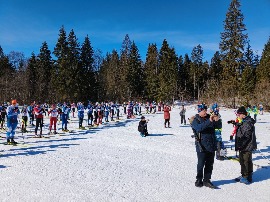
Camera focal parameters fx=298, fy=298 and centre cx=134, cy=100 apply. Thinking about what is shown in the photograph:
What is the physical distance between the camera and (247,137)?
707 cm

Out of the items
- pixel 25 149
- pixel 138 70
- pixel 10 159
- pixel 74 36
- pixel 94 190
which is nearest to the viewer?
pixel 94 190

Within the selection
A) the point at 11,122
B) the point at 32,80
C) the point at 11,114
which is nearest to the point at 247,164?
the point at 11,122

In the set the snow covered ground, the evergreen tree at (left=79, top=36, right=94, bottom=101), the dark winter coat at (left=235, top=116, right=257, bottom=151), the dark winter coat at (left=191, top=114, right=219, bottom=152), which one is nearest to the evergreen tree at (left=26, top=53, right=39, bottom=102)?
the evergreen tree at (left=79, top=36, right=94, bottom=101)

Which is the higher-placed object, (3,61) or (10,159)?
(3,61)

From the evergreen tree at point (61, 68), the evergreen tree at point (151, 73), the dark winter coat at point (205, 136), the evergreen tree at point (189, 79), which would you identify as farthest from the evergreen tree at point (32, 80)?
the dark winter coat at point (205, 136)

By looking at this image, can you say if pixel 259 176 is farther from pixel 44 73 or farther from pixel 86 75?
pixel 44 73

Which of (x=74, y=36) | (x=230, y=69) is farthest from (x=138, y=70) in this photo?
(x=230, y=69)

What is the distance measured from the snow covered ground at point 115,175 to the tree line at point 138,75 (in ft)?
124

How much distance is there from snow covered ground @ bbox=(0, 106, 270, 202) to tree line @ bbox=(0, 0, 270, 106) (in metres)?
37.8

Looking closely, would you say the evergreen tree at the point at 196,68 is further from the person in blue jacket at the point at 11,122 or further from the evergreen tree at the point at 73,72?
the person in blue jacket at the point at 11,122

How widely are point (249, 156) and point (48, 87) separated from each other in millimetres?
56619

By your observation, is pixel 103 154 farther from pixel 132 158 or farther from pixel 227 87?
pixel 227 87

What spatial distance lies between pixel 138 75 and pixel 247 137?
192 ft

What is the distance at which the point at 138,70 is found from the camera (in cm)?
6544
